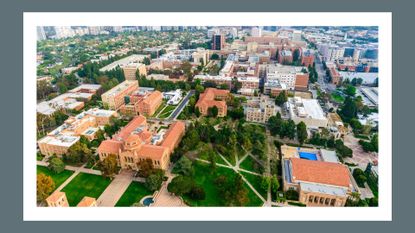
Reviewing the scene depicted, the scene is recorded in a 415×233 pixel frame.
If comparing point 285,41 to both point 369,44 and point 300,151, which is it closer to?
point 369,44

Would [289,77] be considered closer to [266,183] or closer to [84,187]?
[266,183]

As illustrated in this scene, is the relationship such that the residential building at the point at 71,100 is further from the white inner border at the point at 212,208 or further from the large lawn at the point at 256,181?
the large lawn at the point at 256,181

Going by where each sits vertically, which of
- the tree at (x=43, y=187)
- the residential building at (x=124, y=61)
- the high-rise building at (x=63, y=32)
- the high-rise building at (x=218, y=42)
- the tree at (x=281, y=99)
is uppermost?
the high-rise building at (x=63, y=32)

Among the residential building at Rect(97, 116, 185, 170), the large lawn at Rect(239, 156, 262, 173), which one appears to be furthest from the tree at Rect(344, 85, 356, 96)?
the residential building at Rect(97, 116, 185, 170)

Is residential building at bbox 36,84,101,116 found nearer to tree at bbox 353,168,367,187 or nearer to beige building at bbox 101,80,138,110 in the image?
beige building at bbox 101,80,138,110

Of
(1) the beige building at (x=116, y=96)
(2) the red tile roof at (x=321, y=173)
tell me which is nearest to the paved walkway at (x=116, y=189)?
(2) the red tile roof at (x=321, y=173)
